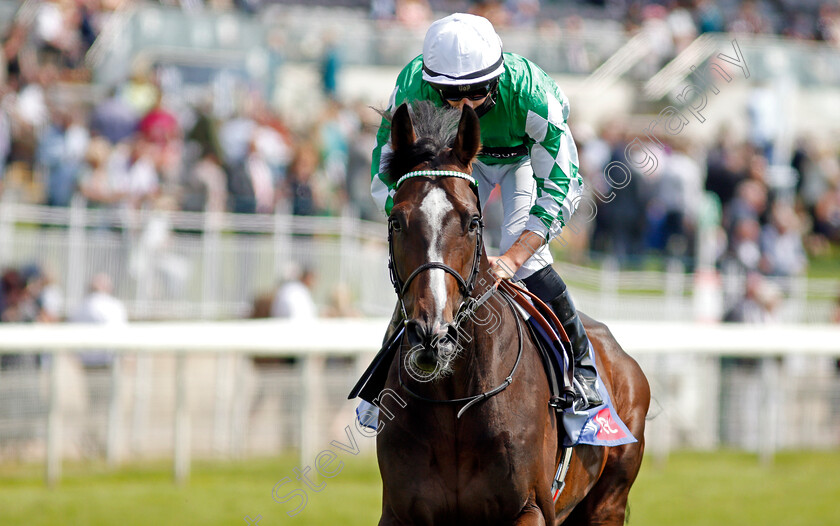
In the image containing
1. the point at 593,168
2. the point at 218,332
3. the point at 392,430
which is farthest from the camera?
the point at 593,168

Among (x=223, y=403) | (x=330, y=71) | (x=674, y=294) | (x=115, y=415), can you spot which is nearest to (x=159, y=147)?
(x=223, y=403)

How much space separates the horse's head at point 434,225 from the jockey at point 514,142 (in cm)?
19

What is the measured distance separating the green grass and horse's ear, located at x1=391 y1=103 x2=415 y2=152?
189 inches

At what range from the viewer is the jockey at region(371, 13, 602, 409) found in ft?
14.2

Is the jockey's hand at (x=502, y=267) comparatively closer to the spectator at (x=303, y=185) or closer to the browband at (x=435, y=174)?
the browband at (x=435, y=174)

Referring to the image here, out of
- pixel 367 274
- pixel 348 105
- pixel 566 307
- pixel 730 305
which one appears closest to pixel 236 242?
pixel 367 274

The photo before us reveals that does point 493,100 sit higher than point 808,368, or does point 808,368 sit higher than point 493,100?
point 493,100

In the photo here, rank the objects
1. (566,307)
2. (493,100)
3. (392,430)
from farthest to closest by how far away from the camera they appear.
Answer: (566,307), (493,100), (392,430)

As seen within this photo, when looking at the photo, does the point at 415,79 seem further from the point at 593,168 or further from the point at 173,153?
the point at 593,168

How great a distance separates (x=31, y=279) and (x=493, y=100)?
7.25 meters

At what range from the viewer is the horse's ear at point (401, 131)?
4047 millimetres

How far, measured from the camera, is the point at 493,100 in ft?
14.8

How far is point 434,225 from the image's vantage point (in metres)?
3.80

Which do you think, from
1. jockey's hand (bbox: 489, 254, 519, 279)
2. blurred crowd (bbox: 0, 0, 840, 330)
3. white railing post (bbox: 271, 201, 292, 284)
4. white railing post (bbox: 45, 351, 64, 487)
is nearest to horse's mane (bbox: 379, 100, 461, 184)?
jockey's hand (bbox: 489, 254, 519, 279)
